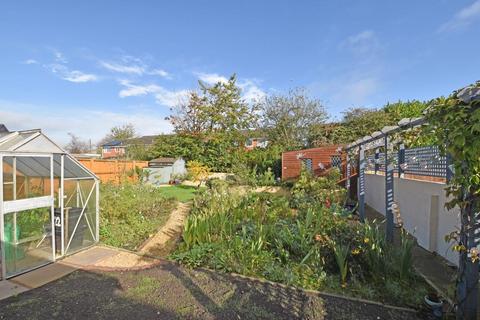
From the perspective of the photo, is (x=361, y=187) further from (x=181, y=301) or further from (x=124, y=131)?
(x=124, y=131)

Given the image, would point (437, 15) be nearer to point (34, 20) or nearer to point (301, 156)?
point (301, 156)

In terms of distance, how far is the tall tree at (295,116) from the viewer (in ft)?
72.1

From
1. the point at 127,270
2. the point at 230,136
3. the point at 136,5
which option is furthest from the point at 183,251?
the point at 230,136

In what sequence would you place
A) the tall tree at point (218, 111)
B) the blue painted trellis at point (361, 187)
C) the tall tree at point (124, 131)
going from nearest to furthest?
1. the blue painted trellis at point (361, 187)
2. the tall tree at point (218, 111)
3. the tall tree at point (124, 131)

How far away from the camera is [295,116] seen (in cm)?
2212

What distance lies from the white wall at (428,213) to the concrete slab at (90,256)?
5.79 metres

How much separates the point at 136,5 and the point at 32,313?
24.2 feet

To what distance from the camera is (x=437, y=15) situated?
653cm

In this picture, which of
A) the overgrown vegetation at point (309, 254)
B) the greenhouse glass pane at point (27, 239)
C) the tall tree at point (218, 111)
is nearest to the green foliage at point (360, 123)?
the tall tree at point (218, 111)

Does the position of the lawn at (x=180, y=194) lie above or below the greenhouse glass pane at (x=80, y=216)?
below

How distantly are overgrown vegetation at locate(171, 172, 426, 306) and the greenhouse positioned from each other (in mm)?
2251

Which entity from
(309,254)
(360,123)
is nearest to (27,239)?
(309,254)

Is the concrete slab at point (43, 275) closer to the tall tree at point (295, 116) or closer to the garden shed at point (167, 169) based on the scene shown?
the garden shed at point (167, 169)

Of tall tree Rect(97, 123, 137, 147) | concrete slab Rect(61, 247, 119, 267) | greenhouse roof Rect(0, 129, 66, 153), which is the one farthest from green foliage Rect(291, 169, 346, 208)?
tall tree Rect(97, 123, 137, 147)
